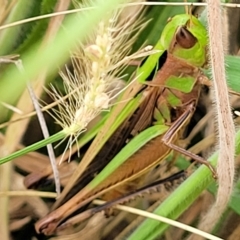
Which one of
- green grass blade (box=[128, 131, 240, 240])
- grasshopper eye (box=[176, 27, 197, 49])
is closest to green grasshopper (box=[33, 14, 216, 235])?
grasshopper eye (box=[176, 27, 197, 49])

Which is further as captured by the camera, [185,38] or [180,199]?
[185,38]

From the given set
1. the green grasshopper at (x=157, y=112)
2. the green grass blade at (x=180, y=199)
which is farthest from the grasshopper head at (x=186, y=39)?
the green grass blade at (x=180, y=199)

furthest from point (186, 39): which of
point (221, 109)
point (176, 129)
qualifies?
point (221, 109)

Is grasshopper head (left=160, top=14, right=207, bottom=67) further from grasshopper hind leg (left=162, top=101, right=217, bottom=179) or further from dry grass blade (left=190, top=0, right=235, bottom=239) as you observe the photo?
dry grass blade (left=190, top=0, right=235, bottom=239)

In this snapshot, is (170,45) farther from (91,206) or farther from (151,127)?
(91,206)

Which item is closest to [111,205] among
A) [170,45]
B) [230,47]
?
[170,45]

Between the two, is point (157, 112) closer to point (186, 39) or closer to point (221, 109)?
point (186, 39)

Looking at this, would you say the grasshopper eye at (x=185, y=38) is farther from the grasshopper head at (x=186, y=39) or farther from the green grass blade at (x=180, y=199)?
the green grass blade at (x=180, y=199)
